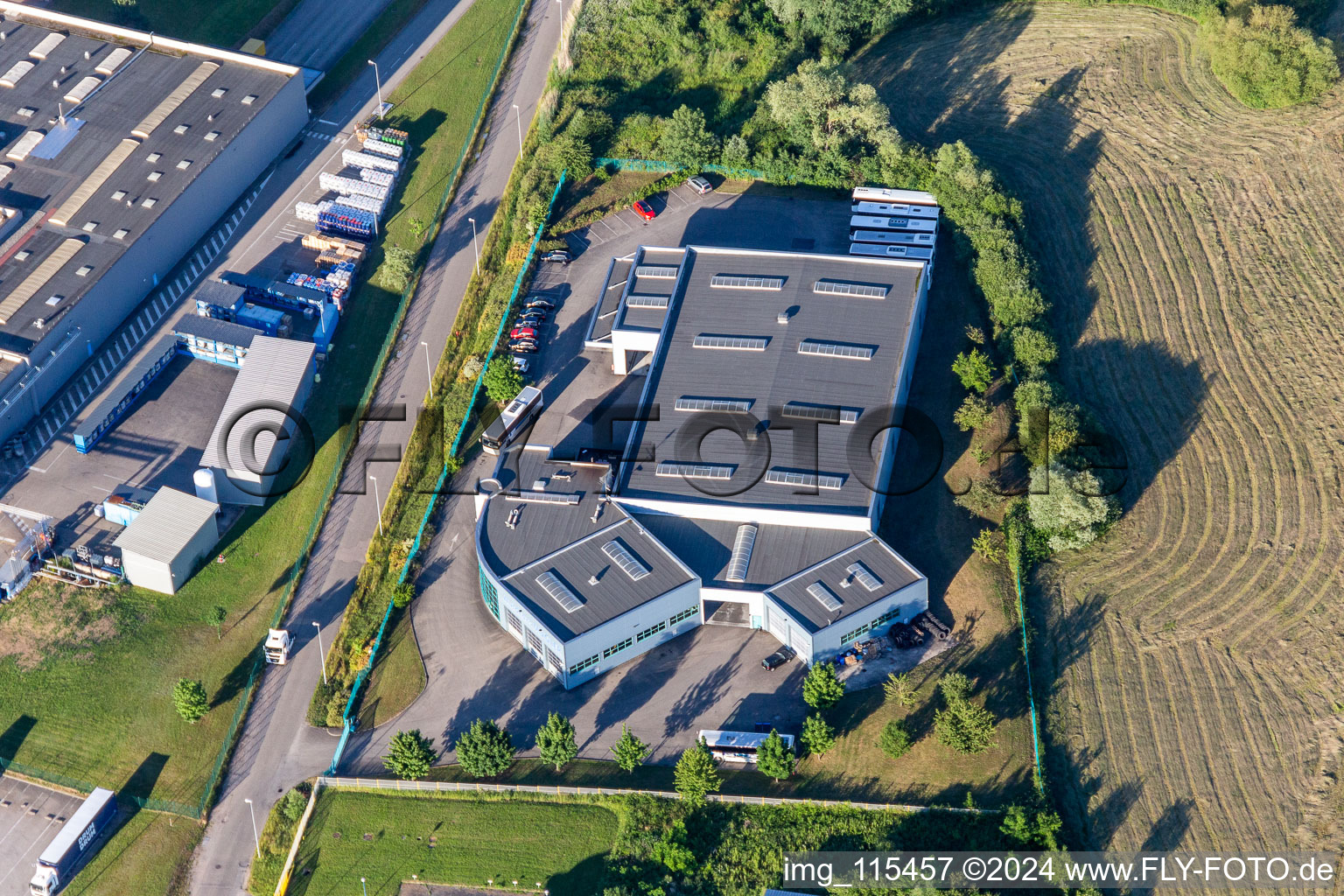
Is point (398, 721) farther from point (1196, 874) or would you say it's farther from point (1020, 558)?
point (1196, 874)

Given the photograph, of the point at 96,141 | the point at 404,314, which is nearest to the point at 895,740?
the point at 404,314

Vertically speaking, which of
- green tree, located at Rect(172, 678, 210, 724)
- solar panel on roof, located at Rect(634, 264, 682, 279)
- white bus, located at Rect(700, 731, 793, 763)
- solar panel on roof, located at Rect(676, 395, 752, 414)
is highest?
solar panel on roof, located at Rect(634, 264, 682, 279)

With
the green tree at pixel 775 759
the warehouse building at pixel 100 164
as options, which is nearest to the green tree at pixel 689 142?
the warehouse building at pixel 100 164

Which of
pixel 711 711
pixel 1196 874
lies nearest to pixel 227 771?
pixel 711 711

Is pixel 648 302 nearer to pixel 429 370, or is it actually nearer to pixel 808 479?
pixel 429 370

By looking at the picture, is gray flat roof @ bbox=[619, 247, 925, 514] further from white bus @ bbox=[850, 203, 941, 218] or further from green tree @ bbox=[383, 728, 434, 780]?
green tree @ bbox=[383, 728, 434, 780]

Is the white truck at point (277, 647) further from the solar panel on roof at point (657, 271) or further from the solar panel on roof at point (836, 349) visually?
the solar panel on roof at point (836, 349)

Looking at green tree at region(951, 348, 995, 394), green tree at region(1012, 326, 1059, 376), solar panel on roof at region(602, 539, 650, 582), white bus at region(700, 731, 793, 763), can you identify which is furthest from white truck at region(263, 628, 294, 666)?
green tree at region(1012, 326, 1059, 376)
